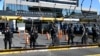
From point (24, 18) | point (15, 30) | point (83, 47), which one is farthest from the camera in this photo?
point (15, 30)

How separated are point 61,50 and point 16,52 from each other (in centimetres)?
362

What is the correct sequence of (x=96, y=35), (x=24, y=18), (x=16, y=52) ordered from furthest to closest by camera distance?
(x=96, y=35)
(x=24, y=18)
(x=16, y=52)

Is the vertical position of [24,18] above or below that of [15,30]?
above

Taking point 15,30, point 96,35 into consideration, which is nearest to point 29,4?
point 15,30

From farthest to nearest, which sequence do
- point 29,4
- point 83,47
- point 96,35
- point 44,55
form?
point 29,4, point 96,35, point 83,47, point 44,55

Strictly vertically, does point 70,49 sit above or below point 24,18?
below

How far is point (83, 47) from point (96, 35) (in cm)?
459

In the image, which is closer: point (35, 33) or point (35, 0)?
point (35, 33)

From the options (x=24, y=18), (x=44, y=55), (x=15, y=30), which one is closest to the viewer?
(x=44, y=55)

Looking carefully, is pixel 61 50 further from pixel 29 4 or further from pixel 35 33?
pixel 29 4

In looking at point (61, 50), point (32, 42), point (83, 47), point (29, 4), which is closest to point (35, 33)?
point (32, 42)

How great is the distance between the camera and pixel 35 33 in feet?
77.3

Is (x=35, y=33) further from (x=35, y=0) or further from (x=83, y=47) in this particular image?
(x=35, y=0)

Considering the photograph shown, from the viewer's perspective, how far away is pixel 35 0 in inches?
4220
